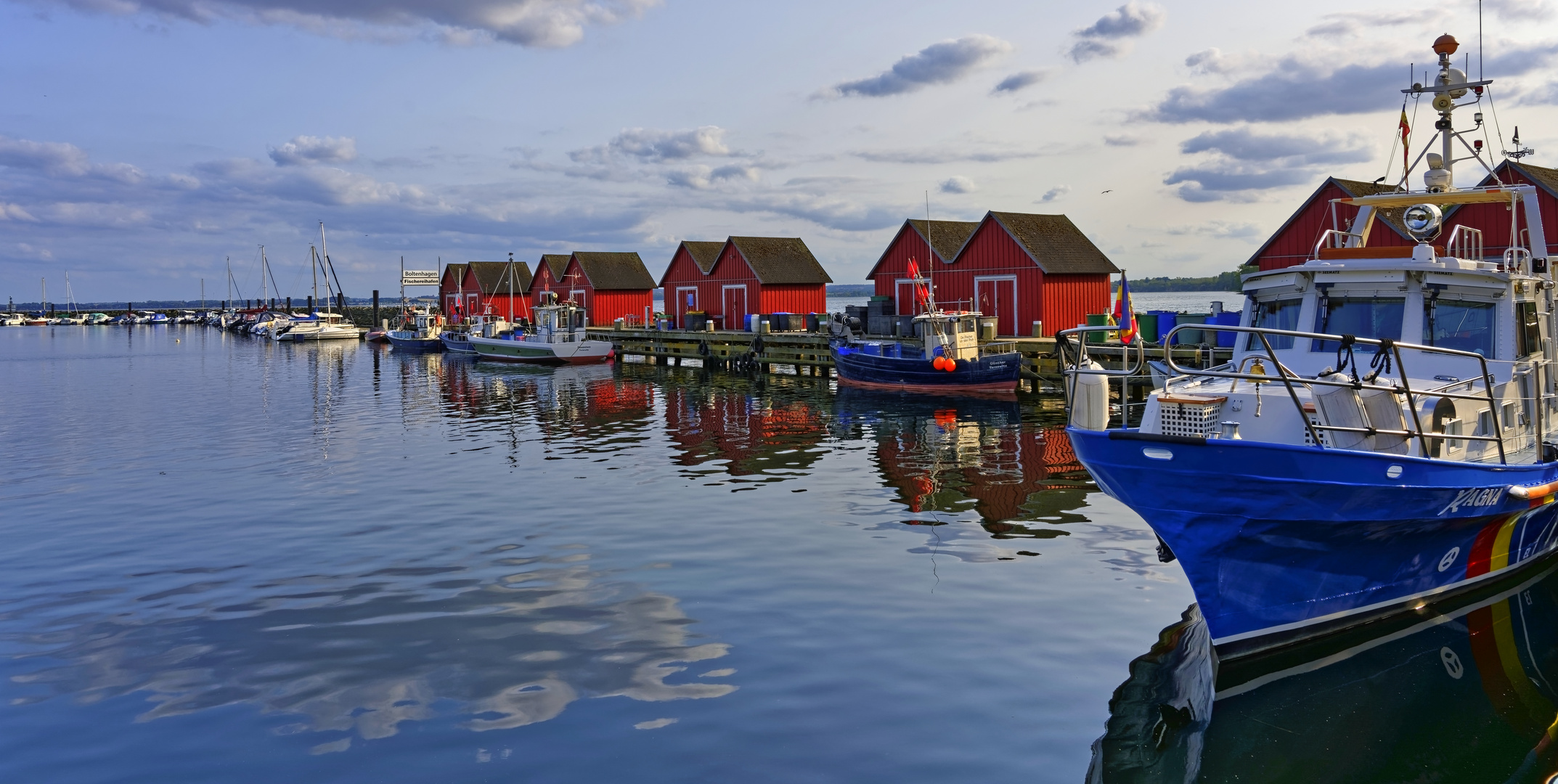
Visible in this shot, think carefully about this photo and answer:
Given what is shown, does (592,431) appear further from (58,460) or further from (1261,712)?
(1261,712)

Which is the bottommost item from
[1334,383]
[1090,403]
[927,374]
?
[927,374]

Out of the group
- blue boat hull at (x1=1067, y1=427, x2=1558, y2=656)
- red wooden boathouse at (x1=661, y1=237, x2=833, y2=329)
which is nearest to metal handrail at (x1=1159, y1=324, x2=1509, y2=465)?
blue boat hull at (x1=1067, y1=427, x2=1558, y2=656)

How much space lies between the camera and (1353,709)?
912cm

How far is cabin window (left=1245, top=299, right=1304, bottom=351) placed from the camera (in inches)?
485

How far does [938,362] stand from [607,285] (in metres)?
40.2

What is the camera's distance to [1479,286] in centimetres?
1154

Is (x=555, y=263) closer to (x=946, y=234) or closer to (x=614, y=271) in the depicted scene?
(x=614, y=271)

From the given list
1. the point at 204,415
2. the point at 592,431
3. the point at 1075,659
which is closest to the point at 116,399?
the point at 204,415

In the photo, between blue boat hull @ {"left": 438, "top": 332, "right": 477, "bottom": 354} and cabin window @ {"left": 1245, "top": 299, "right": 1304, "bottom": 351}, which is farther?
blue boat hull @ {"left": 438, "top": 332, "right": 477, "bottom": 354}

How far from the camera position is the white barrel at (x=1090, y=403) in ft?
32.5

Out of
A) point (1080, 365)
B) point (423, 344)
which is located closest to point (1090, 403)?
point (1080, 365)

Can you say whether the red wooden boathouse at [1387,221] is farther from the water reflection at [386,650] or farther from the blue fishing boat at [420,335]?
the blue fishing boat at [420,335]

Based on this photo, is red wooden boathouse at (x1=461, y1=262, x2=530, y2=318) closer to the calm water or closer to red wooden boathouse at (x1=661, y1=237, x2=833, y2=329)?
Result: red wooden boathouse at (x1=661, y1=237, x2=833, y2=329)

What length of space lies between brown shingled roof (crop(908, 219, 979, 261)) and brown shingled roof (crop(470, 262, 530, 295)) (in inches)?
1640
